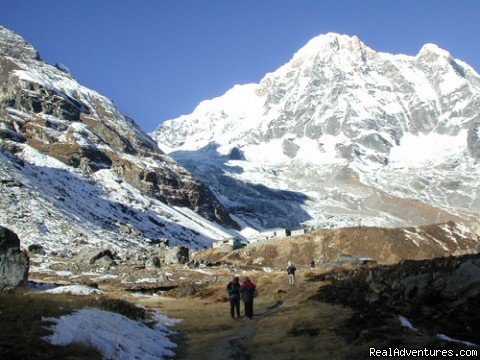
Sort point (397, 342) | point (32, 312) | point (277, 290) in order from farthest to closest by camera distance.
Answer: point (277, 290) < point (32, 312) < point (397, 342)

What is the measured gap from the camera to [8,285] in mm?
35000

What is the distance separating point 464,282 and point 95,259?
63104 millimetres

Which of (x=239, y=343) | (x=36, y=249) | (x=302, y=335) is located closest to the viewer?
(x=302, y=335)

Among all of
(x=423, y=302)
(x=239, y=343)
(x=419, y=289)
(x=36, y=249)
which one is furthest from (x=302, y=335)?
(x=36, y=249)

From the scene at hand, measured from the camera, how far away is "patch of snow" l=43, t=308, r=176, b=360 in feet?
60.7

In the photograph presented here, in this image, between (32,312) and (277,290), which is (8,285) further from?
(277,290)

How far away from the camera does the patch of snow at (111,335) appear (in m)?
18.5

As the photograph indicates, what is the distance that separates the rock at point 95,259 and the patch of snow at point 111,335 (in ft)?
171

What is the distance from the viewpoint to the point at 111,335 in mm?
20766

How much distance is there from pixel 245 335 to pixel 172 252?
69.3 meters

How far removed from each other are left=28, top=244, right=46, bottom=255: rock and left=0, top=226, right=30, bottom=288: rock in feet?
181

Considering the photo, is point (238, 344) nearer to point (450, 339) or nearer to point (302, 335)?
point (302, 335)

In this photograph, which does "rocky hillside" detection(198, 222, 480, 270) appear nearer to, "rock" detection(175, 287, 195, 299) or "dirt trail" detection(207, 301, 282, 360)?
"rock" detection(175, 287, 195, 299)

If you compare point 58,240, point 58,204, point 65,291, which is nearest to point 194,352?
point 65,291
